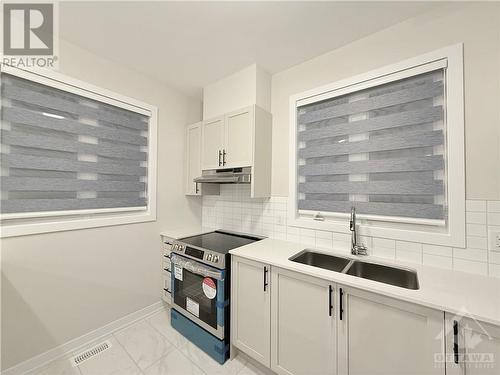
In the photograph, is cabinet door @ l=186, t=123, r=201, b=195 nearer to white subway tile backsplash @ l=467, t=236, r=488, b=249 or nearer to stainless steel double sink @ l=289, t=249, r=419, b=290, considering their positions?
stainless steel double sink @ l=289, t=249, r=419, b=290

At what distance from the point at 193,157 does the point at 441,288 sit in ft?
8.17

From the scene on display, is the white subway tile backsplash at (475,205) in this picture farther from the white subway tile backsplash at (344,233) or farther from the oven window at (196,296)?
the oven window at (196,296)

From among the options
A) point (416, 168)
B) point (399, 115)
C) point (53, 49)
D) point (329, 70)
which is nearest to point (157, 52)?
point (53, 49)

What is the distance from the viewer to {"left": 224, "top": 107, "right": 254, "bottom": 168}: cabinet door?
208cm

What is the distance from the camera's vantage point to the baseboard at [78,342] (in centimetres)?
161

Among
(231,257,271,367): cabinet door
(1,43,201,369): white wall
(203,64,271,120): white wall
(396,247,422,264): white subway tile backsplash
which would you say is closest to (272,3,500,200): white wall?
(396,247,422,264): white subway tile backsplash

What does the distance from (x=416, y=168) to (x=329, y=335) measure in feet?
4.29

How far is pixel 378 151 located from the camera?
170 cm

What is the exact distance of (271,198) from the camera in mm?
2320

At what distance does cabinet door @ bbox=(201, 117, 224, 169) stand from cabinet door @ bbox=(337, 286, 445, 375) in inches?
66.9

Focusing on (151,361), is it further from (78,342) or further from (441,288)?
(441,288)

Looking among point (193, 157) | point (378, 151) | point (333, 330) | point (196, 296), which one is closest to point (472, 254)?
point (378, 151)

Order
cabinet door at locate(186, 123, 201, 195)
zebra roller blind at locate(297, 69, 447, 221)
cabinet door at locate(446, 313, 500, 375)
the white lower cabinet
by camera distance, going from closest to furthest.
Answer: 1. cabinet door at locate(446, 313, 500, 375)
2. the white lower cabinet
3. zebra roller blind at locate(297, 69, 447, 221)
4. cabinet door at locate(186, 123, 201, 195)

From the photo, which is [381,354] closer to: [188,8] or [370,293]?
[370,293]
